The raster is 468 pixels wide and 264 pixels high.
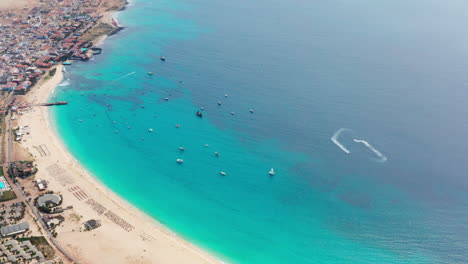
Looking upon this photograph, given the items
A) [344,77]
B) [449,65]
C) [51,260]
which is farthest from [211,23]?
[51,260]

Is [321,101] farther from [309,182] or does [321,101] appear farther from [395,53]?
[395,53]

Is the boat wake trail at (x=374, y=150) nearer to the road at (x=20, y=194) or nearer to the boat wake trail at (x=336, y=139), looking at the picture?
the boat wake trail at (x=336, y=139)

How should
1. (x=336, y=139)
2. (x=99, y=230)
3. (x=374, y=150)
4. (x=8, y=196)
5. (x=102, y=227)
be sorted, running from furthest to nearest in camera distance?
1. (x=336, y=139)
2. (x=374, y=150)
3. (x=8, y=196)
4. (x=102, y=227)
5. (x=99, y=230)

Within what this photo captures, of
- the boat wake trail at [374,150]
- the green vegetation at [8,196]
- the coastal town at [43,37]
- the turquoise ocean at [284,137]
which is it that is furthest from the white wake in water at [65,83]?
the boat wake trail at [374,150]

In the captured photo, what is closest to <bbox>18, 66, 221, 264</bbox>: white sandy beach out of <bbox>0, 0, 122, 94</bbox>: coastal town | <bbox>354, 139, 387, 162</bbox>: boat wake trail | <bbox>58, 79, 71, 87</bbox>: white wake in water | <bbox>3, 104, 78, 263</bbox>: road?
<bbox>3, 104, 78, 263</bbox>: road

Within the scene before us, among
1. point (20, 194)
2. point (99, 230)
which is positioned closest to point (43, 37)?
point (20, 194)

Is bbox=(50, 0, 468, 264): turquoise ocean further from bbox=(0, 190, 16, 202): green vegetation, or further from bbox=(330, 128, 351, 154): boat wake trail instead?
bbox=(0, 190, 16, 202): green vegetation

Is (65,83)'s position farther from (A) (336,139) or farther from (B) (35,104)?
(A) (336,139)
